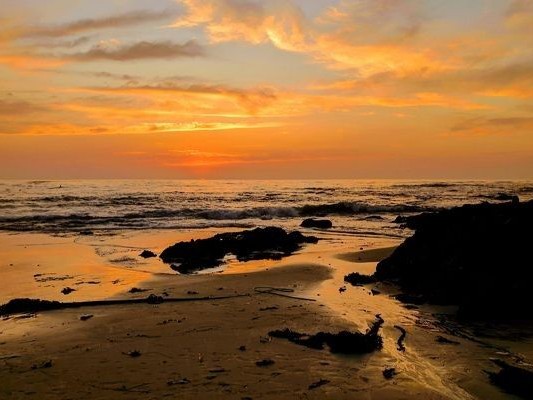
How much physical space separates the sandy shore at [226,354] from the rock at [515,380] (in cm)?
13

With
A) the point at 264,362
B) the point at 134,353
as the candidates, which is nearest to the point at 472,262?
the point at 264,362

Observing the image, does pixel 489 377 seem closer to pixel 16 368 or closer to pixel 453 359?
pixel 453 359

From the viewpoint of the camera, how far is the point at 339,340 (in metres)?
6.29

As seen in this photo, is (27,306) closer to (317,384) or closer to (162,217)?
(317,384)

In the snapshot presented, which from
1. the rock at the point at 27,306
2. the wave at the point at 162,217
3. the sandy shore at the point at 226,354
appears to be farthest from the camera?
the wave at the point at 162,217

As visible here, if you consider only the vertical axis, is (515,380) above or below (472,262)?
below

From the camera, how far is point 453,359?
5902mm

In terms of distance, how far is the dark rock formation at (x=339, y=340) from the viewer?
614 centimetres

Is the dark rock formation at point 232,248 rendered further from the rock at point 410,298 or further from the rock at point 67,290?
the rock at point 410,298

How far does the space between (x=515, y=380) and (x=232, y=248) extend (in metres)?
13.0

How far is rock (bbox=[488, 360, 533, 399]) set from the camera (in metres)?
4.80

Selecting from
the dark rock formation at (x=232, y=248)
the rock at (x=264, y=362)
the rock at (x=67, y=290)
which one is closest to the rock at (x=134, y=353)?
the rock at (x=264, y=362)

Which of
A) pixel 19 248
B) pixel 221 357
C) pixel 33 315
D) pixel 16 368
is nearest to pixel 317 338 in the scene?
pixel 221 357

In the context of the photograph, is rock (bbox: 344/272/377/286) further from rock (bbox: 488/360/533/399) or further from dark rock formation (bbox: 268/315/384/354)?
rock (bbox: 488/360/533/399)
